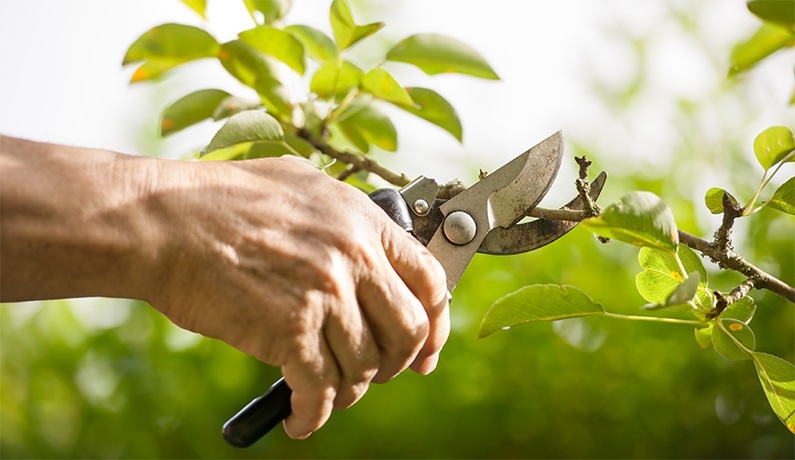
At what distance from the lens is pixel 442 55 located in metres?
0.78

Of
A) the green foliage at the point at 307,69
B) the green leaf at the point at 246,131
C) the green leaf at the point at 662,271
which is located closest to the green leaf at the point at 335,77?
the green foliage at the point at 307,69

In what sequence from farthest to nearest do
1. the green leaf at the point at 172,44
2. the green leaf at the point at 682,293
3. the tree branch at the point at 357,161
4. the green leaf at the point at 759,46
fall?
the green leaf at the point at 172,44 → the tree branch at the point at 357,161 → the green leaf at the point at 759,46 → the green leaf at the point at 682,293

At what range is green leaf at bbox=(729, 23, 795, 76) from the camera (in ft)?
1.88

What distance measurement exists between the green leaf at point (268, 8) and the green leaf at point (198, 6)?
0.18 feet

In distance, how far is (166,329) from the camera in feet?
4.97

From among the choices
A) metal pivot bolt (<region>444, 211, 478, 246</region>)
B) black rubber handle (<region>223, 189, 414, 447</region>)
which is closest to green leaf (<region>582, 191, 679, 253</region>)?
metal pivot bolt (<region>444, 211, 478, 246</region>)

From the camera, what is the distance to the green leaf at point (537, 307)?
583 mm

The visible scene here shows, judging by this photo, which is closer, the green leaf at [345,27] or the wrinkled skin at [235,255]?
the wrinkled skin at [235,255]

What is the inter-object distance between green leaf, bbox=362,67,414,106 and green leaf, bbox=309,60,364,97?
1.1 inches

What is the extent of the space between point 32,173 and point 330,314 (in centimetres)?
20

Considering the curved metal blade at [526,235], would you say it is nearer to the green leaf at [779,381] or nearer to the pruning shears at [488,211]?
the pruning shears at [488,211]

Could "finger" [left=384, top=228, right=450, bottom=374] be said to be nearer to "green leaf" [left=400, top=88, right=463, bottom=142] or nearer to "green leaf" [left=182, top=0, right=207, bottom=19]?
"green leaf" [left=400, top=88, right=463, bottom=142]

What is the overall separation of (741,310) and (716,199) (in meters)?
0.08

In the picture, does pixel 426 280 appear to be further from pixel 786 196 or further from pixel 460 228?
pixel 786 196
